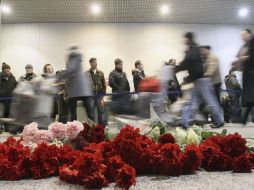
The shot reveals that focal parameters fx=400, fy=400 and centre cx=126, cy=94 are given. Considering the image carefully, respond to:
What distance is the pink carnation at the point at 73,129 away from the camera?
1.83 m

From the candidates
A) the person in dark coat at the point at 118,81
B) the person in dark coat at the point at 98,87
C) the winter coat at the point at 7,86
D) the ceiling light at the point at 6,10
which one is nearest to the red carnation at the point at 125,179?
the person in dark coat at the point at 98,87

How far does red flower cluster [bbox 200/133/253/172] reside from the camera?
1707 millimetres

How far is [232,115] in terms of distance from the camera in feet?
23.8

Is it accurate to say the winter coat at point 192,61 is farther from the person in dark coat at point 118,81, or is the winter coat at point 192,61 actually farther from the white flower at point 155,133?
the white flower at point 155,133

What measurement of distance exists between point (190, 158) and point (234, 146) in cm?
23

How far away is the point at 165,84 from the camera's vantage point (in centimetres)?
571

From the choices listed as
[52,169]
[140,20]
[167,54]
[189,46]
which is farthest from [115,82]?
[52,169]

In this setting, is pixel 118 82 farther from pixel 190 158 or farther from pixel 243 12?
pixel 190 158

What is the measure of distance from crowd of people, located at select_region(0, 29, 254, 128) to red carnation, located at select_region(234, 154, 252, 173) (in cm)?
326

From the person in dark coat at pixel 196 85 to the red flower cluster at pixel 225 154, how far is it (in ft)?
10.5

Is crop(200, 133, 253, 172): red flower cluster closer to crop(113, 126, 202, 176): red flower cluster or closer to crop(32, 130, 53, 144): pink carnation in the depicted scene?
crop(113, 126, 202, 176): red flower cluster

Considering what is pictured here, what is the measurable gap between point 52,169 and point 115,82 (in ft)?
14.6

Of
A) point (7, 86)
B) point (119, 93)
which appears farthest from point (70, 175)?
point (7, 86)

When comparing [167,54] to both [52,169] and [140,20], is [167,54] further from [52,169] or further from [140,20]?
[52,169]
